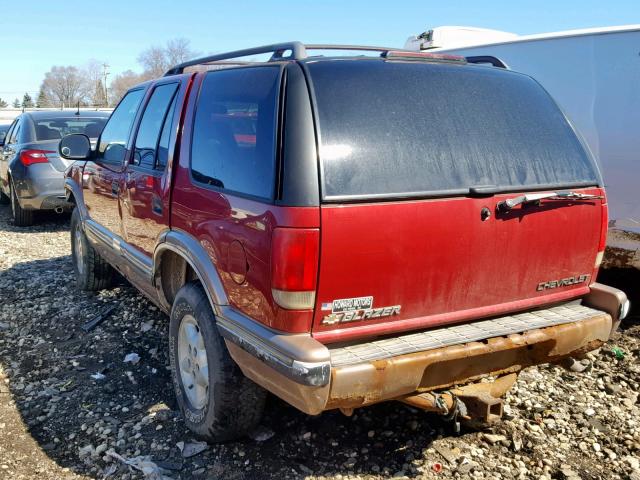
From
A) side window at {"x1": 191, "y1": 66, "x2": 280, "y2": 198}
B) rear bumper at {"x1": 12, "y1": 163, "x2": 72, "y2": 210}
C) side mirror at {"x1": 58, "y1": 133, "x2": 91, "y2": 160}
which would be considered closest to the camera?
side window at {"x1": 191, "y1": 66, "x2": 280, "y2": 198}

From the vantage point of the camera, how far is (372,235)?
2.49 metres

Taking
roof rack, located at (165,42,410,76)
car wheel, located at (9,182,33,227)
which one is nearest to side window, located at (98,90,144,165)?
roof rack, located at (165,42,410,76)

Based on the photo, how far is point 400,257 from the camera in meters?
2.57

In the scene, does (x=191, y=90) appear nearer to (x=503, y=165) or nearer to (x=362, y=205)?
(x=362, y=205)

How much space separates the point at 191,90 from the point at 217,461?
210 centimetres

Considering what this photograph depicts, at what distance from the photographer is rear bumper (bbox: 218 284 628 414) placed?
7.86ft

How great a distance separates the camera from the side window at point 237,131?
2.62 m

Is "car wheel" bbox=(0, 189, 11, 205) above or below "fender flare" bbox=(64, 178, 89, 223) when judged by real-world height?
below

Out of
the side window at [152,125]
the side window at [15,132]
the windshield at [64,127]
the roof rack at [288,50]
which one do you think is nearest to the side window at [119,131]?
the side window at [152,125]

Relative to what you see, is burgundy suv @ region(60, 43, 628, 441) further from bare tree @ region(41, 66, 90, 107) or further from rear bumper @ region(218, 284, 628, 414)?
bare tree @ region(41, 66, 90, 107)

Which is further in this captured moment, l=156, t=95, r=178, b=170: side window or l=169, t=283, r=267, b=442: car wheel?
l=156, t=95, r=178, b=170: side window

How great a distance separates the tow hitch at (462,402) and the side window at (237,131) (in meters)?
1.24

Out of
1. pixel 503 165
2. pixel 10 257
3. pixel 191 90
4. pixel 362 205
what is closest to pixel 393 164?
pixel 362 205

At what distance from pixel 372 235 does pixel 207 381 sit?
131 centimetres
